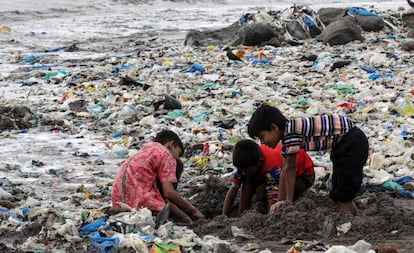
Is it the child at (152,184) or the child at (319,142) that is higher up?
the child at (319,142)

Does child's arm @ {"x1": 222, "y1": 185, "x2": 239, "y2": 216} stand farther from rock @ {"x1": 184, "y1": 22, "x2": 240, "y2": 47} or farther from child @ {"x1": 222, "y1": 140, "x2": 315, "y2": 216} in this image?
rock @ {"x1": 184, "y1": 22, "x2": 240, "y2": 47}

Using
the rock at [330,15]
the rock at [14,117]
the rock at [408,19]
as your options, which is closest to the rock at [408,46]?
the rock at [408,19]

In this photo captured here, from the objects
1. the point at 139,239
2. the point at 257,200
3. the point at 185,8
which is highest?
the point at 139,239

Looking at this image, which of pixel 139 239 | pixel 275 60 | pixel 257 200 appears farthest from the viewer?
pixel 275 60

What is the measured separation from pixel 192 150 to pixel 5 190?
6.75 feet

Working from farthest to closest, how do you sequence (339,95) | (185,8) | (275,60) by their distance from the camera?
(185,8)
(275,60)
(339,95)

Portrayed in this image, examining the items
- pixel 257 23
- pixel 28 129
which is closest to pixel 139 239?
pixel 28 129

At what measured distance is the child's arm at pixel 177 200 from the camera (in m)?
5.04

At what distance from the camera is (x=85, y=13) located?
2733cm

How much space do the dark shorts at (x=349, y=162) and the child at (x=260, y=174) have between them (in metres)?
0.29

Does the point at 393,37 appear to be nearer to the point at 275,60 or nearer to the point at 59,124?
the point at 275,60

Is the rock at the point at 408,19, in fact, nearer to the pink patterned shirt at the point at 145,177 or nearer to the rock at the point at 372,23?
the rock at the point at 372,23

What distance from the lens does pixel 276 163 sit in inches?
208

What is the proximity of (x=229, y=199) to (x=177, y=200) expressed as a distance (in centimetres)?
48
